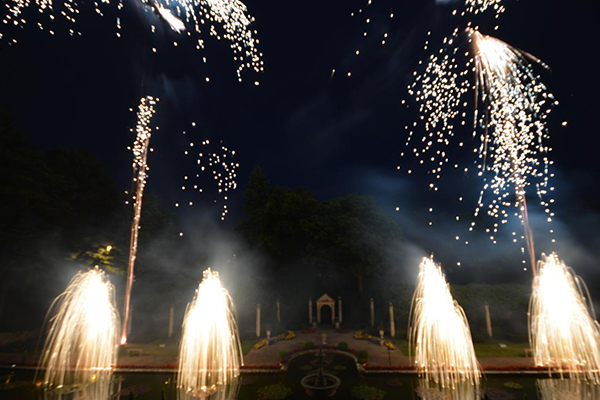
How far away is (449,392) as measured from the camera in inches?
568

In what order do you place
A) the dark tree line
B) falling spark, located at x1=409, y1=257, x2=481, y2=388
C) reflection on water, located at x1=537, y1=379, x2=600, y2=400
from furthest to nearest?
the dark tree line
falling spark, located at x1=409, y1=257, x2=481, y2=388
reflection on water, located at x1=537, y1=379, x2=600, y2=400

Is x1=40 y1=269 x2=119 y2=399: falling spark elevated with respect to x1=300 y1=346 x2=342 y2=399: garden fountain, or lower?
elevated

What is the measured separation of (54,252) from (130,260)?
636 cm

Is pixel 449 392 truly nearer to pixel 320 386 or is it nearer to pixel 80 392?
pixel 320 386

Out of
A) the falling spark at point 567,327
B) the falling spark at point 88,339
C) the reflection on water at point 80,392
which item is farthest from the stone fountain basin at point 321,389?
the falling spark at point 88,339

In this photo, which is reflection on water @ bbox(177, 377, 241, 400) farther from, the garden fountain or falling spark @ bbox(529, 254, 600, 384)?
falling spark @ bbox(529, 254, 600, 384)

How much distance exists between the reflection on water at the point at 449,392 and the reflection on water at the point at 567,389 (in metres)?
2.90

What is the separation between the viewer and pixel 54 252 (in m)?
26.8

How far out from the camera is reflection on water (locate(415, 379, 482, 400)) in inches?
548

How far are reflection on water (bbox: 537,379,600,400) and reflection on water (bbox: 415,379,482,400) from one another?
2.90 meters

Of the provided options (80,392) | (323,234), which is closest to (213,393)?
(80,392)

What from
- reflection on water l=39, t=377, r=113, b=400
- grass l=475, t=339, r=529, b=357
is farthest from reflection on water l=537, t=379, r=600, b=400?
reflection on water l=39, t=377, r=113, b=400

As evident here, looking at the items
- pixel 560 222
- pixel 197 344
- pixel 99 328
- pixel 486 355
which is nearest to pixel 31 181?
pixel 99 328

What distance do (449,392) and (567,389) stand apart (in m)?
5.83
